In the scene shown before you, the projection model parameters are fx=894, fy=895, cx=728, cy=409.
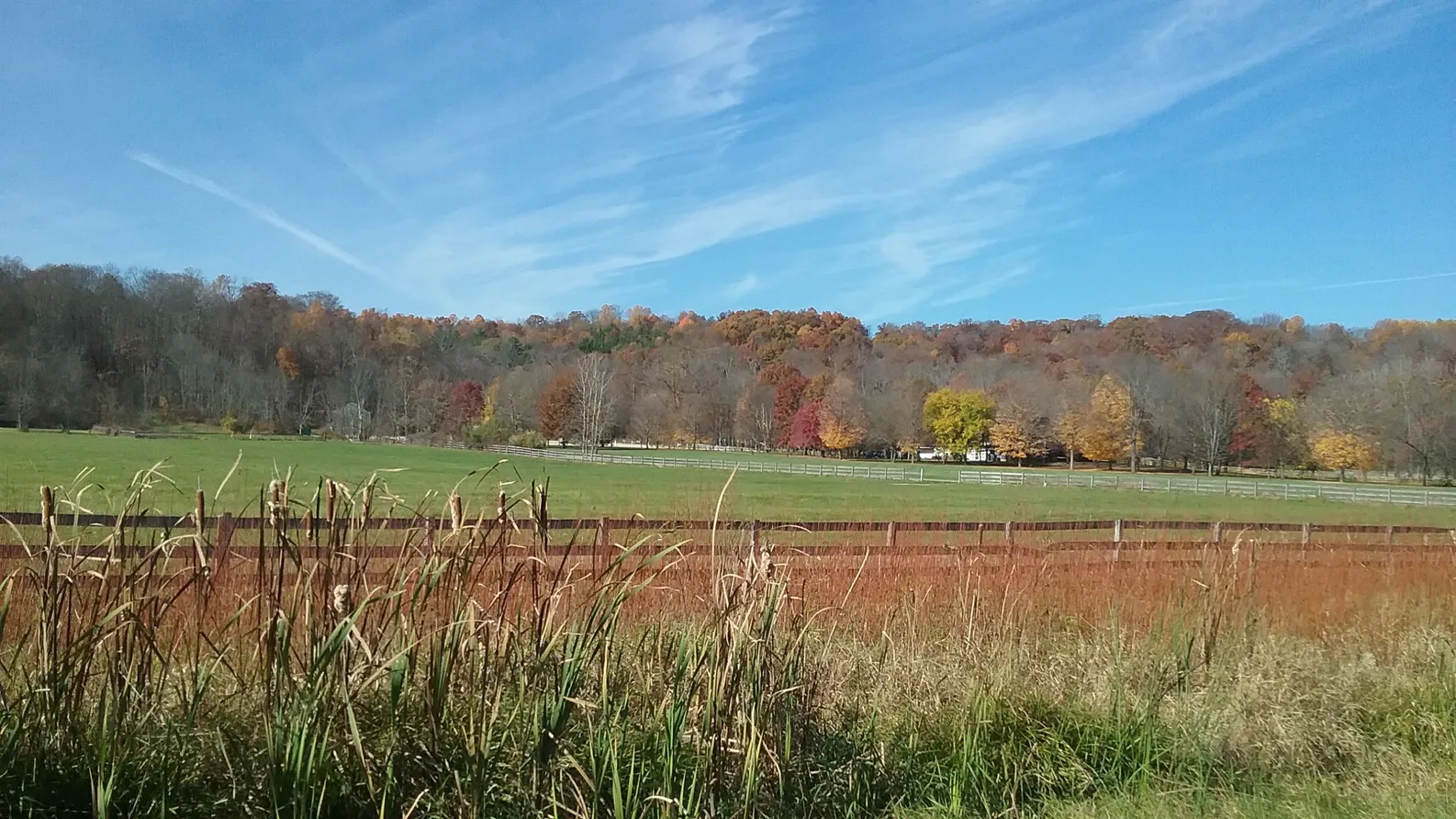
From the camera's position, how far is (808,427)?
10275 centimetres

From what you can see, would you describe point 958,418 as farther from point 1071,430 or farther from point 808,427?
point 808,427

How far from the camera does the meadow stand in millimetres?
3045

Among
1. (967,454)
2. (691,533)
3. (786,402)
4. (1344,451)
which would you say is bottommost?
(967,454)

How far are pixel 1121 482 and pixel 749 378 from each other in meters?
66.4

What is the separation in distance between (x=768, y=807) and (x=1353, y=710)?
458 cm

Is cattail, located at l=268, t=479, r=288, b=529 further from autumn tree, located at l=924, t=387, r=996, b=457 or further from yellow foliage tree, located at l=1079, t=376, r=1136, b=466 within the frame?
autumn tree, located at l=924, t=387, r=996, b=457

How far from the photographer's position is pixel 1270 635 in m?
7.34

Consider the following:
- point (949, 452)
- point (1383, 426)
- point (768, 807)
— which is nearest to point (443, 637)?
point (768, 807)

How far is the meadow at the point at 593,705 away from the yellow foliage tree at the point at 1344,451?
217ft

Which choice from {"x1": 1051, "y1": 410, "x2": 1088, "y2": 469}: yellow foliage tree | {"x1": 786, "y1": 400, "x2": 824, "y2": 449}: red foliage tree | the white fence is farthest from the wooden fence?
{"x1": 786, "y1": 400, "x2": 824, "y2": 449}: red foliage tree

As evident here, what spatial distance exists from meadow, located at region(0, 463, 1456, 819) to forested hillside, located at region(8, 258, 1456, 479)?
60239mm

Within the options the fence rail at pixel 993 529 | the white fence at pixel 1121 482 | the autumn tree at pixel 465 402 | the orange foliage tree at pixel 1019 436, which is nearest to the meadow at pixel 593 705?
the fence rail at pixel 993 529

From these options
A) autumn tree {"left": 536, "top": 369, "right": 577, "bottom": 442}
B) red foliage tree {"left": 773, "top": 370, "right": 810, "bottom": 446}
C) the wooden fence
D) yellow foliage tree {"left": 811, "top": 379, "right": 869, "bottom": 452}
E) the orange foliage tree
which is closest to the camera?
the wooden fence

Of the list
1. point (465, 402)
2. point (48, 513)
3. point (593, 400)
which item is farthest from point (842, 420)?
point (48, 513)
